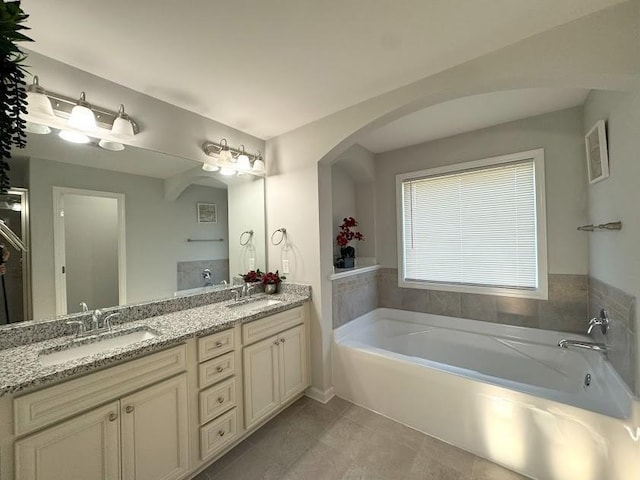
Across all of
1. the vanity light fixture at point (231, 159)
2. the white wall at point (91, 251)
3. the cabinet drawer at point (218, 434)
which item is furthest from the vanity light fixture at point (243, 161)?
the cabinet drawer at point (218, 434)

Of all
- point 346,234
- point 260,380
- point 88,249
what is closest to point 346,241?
point 346,234

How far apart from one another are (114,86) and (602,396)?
12.1 feet

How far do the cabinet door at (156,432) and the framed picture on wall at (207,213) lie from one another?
51.8 inches

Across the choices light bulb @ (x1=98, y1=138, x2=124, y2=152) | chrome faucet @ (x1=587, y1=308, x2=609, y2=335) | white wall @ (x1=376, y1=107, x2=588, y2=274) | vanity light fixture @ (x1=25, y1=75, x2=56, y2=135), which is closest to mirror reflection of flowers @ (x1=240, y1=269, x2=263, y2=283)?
light bulb @ (x1=98, y1=138, x2=124, y2=152)

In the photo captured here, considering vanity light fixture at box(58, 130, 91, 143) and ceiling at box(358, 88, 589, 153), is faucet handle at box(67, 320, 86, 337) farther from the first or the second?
ceiling at box(358, 88, 589, 153)

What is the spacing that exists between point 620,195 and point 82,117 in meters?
3.14

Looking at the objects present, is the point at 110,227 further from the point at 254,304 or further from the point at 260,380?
the point at 260,380

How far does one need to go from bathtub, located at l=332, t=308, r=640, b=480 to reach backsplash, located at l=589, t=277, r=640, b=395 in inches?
3.8

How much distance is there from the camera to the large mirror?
145 centimetres

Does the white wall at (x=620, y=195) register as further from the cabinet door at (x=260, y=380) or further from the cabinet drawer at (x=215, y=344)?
the cabinet drawer at (x=215, y=344)

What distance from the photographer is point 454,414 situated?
1.79m

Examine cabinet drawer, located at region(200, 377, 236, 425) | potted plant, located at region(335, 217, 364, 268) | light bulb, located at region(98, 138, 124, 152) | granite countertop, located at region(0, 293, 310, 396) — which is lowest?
cabinet drawer, located at region(200, 377, 236, 425)

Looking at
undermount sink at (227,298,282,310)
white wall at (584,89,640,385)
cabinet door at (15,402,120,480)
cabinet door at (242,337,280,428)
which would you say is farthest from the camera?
undermount sink at (227,298,282,310)

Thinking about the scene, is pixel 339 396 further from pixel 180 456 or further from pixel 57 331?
pixel 57 331
